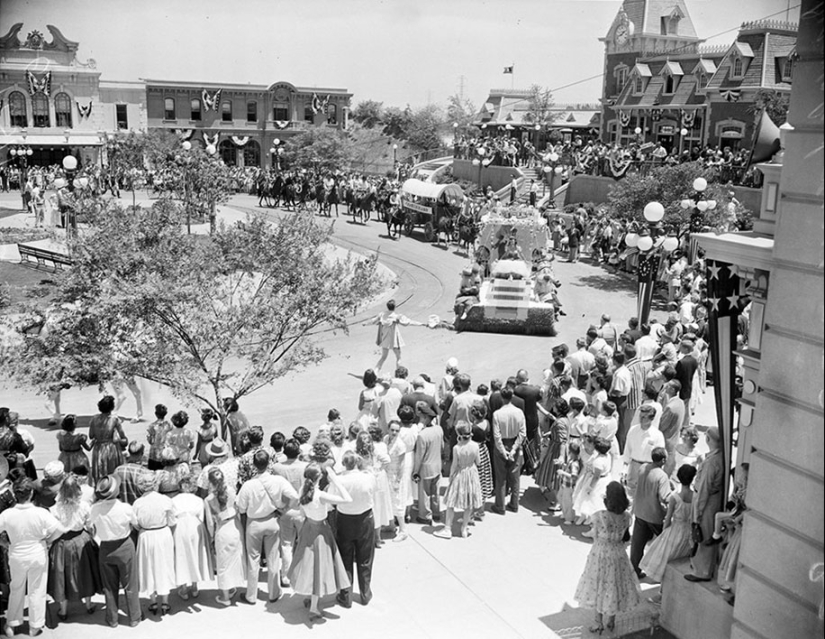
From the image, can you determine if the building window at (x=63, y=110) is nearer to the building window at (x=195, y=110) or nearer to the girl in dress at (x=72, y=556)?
the building window at (x=195, y=110)

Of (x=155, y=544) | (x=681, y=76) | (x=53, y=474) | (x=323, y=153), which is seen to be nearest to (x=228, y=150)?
(x=323, y=153)

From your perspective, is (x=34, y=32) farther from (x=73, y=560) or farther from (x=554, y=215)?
(x=73, y=560)

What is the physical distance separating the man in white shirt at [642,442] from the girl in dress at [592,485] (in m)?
0.49

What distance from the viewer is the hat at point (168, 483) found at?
24.0 ft

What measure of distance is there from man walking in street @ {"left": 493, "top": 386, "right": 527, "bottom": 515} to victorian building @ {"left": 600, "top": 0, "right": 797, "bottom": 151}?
28319 millimetres

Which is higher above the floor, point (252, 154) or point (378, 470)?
point (252, 154)

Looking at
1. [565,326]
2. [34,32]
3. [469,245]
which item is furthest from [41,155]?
[565,326]

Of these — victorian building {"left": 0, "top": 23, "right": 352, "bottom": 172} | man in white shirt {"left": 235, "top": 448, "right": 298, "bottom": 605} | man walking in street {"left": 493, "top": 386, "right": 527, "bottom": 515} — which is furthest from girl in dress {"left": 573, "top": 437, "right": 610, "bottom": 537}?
victorian building {"left": 0, "top": 23, "right": 352, "bottom": 172}

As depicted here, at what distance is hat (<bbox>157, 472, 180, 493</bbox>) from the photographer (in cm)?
732

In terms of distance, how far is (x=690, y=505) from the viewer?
288 inches

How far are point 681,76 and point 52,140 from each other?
127ft

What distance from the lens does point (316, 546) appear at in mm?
7188

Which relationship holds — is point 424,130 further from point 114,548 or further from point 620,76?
point 114,548

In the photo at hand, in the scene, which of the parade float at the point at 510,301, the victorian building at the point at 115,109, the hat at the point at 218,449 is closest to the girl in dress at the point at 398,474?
the hat at the point at 218,449
